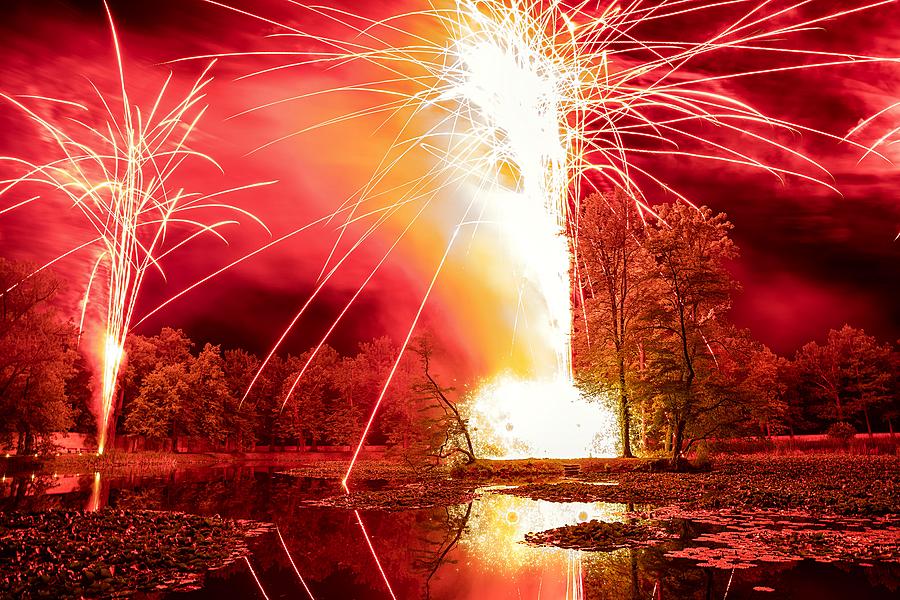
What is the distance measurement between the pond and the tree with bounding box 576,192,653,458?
1584 centimetres

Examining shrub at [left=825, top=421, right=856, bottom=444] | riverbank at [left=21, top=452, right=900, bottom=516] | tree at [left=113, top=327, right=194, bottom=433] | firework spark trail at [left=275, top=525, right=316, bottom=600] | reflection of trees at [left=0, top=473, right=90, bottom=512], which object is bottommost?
reflection of trees at [left=0, top=473, right=90, bottom=512]

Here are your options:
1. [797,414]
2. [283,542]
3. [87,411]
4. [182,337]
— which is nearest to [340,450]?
[182,337]

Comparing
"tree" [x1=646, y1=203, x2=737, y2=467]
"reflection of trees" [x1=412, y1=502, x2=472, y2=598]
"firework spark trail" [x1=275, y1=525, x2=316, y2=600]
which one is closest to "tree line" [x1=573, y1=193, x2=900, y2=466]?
"tree" [x1=646, y1=203, x2=737, y2=467]

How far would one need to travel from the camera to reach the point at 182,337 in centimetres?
7362

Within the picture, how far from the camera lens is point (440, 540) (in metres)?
12.2

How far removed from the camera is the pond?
7.82m

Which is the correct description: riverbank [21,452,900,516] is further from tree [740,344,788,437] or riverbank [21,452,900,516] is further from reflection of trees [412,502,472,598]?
tree [740,344,788,437]

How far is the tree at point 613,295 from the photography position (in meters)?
31.9

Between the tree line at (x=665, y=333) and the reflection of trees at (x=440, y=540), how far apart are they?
14550mm

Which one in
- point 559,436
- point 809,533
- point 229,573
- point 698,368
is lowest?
point 229,573

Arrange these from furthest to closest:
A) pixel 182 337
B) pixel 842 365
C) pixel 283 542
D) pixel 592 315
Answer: pixel 182 337 → pixel 842 365 → pixel 592 315 → pixel 283 542

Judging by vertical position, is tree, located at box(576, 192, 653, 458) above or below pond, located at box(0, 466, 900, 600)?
above

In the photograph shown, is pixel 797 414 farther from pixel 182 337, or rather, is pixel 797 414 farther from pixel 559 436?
pixel 182 337

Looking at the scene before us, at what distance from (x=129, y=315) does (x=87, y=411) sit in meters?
28.0
